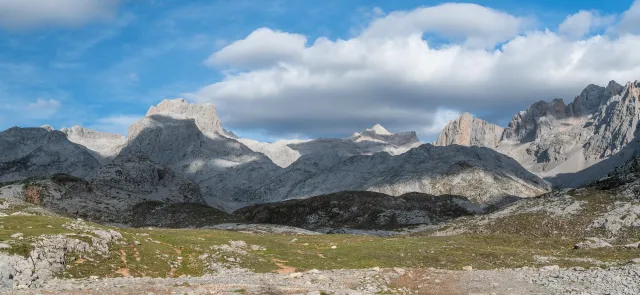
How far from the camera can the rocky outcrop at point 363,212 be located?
579 ft

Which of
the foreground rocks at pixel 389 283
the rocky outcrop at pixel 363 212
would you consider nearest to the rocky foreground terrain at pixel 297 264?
the foreground rocks at pixel 389 283

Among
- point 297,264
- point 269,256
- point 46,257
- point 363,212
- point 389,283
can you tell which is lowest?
point 297,264

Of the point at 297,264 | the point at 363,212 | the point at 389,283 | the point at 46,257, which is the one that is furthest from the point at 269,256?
the point at 363,212

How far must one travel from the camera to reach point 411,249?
6456 cm

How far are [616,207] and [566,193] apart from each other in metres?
16.9

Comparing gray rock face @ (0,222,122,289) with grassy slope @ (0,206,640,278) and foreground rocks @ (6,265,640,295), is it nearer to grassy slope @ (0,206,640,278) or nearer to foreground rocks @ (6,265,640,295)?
grassy slope @ (0,206,640,278)

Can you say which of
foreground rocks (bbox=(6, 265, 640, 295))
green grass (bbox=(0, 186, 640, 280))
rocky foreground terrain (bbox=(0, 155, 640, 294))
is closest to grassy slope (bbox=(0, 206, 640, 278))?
green grass (bbox=(0, 186, 640, 280))

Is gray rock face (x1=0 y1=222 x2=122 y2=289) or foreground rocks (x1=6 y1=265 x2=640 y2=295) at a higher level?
gray rock face (x1=0 y1=222 x2=122 y2=289)

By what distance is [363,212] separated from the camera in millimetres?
185125

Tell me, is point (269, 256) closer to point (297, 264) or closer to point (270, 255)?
point (270, 255)

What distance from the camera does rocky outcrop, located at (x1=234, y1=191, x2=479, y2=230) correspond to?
176 meters

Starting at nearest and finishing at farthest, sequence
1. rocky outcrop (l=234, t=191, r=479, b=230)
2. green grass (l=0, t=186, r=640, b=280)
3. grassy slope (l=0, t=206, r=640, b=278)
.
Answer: green grass (l=0, t=186, r=640, b=280) → grassy slope (l=0, t=206, r=640, b=278) → rocky outcrop (l=234, t=191, r=479, b=230)

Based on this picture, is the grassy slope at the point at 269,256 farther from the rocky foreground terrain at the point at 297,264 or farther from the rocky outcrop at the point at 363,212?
the rocky outcrop at the point at 363,212

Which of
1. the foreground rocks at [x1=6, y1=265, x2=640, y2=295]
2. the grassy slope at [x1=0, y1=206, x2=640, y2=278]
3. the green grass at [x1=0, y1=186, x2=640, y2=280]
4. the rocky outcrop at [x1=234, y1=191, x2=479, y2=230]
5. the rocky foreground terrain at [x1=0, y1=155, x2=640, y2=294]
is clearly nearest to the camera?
the foreground rocks at [x1=6, y1=265, x2=640, y2=295]
